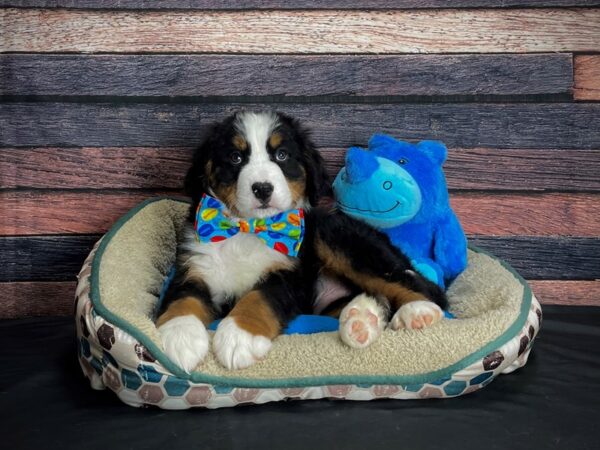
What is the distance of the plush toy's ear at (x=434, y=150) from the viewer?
2.88 meters

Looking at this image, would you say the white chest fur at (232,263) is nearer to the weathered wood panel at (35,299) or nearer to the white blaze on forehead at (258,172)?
the white blaze on forehead at (258,172)

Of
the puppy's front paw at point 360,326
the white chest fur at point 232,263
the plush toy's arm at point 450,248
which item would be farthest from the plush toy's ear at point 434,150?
the puppy's front paw at point 360,326

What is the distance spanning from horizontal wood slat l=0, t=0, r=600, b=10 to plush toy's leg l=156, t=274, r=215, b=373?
131 centimetres

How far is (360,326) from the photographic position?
2113mm

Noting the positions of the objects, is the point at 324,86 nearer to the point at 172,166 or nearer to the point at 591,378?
the point at 172,166

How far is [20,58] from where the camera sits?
3.10m

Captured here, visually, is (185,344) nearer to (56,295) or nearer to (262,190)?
(262,190)

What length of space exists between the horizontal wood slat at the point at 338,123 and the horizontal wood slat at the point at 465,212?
0.82 feet

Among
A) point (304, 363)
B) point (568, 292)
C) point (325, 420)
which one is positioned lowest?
point (568, 292)

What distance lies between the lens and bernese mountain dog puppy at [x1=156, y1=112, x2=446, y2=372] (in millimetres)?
2348

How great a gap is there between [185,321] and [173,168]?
50.0 inches

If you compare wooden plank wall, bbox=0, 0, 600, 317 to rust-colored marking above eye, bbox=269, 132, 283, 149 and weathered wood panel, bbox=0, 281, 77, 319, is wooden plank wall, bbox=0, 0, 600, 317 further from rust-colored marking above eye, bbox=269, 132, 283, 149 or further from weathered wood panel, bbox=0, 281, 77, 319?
rust-colored marking above eye, bbox=269, 132, 283, 149

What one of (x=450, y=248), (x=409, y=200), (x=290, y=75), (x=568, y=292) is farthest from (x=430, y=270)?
(x=290, y=75)

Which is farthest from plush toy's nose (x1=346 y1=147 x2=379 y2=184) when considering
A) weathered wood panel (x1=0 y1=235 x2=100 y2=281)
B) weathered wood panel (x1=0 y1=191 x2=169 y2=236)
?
weathered wood panel (x1=0 y1=235 x2=100 y2=281)
